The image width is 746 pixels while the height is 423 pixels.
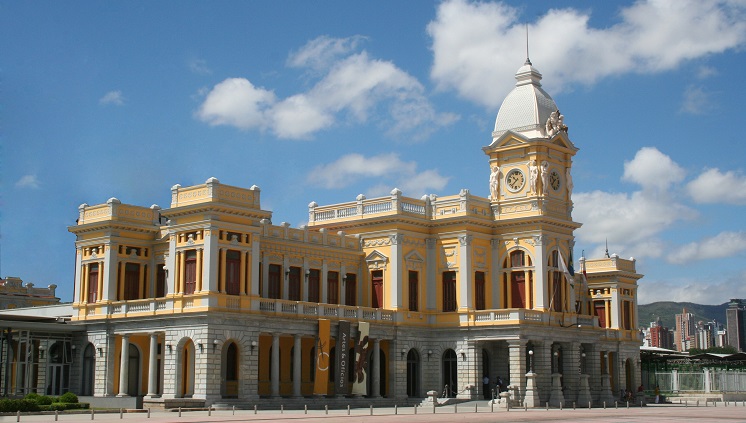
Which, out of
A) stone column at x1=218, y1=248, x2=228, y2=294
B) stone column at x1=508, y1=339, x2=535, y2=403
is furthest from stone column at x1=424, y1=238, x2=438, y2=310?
stone column at x1=218, y1=248, x2=228, y2=294

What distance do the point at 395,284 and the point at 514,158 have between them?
12.7m

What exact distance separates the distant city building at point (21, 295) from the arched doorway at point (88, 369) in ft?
79.9

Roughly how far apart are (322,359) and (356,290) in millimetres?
9605

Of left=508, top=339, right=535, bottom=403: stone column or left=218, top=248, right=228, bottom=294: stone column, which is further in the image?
left=508, top=339, right=535, bottom=403: stone column

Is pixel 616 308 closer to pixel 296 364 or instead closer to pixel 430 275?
pixel 430 275

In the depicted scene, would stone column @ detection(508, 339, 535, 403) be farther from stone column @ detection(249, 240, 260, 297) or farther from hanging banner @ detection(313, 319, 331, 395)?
stone column @ detection(249, 240, 260, 297)

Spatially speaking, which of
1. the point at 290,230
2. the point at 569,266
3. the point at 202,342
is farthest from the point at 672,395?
the point at 202,342

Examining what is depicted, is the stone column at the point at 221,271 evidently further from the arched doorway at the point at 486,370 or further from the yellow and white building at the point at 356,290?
the arched doorway at the point at 486,370

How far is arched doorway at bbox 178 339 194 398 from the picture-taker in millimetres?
59844

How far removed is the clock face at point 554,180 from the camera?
7444cm

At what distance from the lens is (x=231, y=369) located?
207ft

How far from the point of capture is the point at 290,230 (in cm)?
6944

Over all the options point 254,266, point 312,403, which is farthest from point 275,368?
point 254,266

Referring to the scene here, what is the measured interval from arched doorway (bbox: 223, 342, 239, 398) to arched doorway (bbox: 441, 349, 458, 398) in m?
16.0
